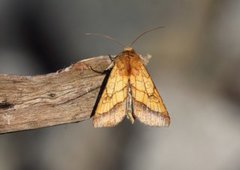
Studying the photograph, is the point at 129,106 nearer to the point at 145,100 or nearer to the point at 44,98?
the point at 145,100

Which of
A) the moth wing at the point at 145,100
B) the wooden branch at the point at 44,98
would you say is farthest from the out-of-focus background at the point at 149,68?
the wooden branch at the point at 44,98

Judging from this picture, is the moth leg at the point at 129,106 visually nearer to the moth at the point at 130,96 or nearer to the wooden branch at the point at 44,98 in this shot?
the moth at the point at 130,96

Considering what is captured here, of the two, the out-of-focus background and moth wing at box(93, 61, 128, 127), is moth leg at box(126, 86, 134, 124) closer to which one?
moth wing at box(93, 61, 128, 127)

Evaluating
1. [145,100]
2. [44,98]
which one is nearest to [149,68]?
[145,100]

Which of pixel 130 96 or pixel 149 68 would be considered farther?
pixel 149 68

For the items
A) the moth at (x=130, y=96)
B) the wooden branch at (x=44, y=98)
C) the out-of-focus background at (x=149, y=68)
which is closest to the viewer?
the wooden branch at (x=44, y=98)

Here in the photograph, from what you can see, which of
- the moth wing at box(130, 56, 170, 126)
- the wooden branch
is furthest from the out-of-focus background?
the wooden branch

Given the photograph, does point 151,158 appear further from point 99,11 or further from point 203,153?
point 99,11
